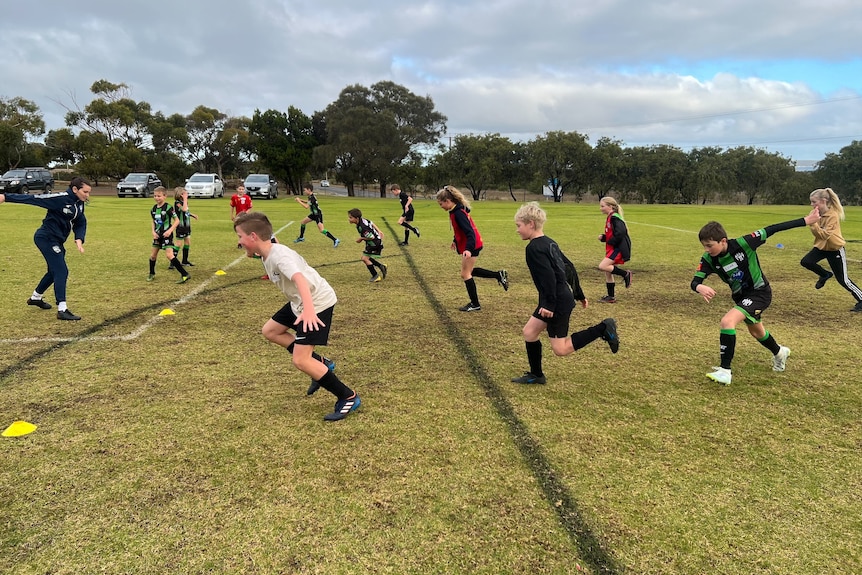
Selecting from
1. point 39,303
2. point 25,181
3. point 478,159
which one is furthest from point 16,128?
point 39,303

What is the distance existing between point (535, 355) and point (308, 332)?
6.80 ft

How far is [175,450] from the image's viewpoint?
3561 mm

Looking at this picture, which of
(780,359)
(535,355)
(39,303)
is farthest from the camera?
(39,303)

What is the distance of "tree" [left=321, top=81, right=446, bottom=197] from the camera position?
181 ft

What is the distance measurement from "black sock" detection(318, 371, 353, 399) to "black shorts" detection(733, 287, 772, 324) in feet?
12.2

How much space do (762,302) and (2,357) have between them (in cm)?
762

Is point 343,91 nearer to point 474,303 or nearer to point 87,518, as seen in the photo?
point 474,303

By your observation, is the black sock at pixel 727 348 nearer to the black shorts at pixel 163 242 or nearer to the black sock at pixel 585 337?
the black sock at pixel 585 337

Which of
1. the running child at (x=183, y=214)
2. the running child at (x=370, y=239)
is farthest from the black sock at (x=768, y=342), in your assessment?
the running child at (x=183, y=214)

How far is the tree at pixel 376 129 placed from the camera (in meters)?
55.0

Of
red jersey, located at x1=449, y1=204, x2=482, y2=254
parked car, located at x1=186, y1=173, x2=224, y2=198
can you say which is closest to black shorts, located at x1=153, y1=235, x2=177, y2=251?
red jersey, located at x1=449, y1=204, x2=482, y2=254

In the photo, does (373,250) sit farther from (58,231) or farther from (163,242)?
(58,231)

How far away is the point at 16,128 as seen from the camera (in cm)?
5600

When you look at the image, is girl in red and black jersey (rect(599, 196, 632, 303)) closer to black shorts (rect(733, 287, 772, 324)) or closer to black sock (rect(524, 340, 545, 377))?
black shorts (rect(733, 287, 772, 324))
